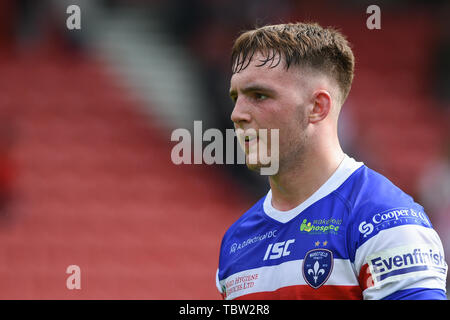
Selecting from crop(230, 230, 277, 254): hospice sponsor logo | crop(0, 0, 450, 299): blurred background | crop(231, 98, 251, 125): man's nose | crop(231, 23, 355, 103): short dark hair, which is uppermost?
crop(0, 0, 450, 299): blurred background

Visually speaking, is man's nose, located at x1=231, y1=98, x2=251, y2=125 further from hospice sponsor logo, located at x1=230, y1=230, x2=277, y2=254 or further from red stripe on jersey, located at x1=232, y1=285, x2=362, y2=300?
red stripe on jersey, located at x1=232, y1=285, x2=362, y2=300

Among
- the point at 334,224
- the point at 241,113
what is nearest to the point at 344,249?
the point at 334,224

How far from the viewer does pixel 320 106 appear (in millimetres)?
2678

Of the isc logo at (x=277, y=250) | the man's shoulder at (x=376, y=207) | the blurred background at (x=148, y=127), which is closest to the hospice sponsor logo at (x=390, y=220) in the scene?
the man's shoulder at (x=376, y=207)

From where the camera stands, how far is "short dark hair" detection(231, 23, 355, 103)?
8.78 ft

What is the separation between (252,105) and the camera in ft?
8.66

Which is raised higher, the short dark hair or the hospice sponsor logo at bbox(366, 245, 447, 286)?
the short dark hair

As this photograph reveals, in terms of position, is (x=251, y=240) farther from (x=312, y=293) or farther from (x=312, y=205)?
(x=312, y=293)

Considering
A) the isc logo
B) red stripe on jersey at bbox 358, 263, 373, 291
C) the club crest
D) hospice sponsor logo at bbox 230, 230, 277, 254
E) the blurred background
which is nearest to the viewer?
red stripe on jersey at bbox 358, 263, 373, 291

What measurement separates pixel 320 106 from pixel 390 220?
0.61 metres

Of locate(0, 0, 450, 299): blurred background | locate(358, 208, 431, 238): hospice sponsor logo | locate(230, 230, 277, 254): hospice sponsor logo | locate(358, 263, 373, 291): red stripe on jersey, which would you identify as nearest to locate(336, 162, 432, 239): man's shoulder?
locate(358, 208, 431, 238): hospice sponsor logo

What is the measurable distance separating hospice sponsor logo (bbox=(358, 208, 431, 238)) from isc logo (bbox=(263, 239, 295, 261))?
360 millimetres

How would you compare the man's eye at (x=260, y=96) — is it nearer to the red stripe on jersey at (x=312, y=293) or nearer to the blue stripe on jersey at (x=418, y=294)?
the red stripe on jersey at (x=312, y=293)

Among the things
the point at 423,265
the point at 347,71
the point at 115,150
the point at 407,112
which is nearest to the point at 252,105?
the point at 347,71
